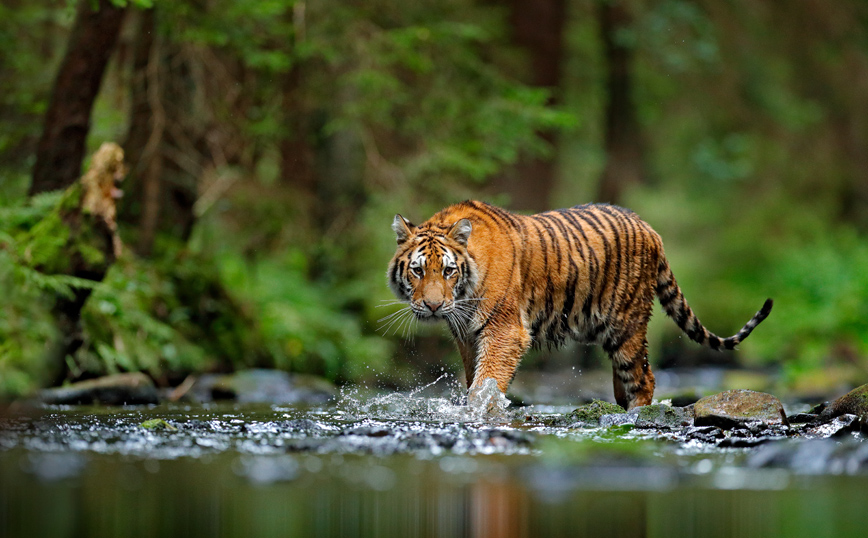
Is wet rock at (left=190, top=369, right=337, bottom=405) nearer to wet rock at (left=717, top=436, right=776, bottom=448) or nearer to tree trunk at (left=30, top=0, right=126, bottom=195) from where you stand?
tree trunk at (left=30, top=0, right=126, bottom=195)

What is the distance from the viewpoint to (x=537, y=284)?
7363mm

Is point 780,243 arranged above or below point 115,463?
above

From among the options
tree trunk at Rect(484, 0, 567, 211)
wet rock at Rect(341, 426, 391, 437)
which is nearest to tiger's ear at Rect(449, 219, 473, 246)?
wet rock at Rect(341, 426, 391, 437)

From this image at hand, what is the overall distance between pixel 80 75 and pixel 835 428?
7.05m

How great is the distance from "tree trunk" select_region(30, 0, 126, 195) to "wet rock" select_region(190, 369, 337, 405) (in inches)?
105

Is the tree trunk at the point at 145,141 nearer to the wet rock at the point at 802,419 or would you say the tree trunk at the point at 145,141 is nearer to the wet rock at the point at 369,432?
the wet rock at the point at 369,432

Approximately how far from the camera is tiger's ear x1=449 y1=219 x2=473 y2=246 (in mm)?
6871

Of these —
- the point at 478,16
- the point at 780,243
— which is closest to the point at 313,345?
the point at 478,16

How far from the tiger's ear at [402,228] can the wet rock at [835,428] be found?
3090mm

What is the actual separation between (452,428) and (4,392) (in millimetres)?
3607

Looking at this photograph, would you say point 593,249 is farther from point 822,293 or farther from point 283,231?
point 822,293

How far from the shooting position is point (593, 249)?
7.63 metres

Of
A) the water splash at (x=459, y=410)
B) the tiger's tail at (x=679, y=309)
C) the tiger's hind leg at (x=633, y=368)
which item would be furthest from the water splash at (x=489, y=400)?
the tiger's tail at (x=679, y=309)

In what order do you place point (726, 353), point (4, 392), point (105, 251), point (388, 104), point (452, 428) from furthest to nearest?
point (726, 353) → point (388, 104) → point (105, 251) → point (4, 392) → point (452, 428)
